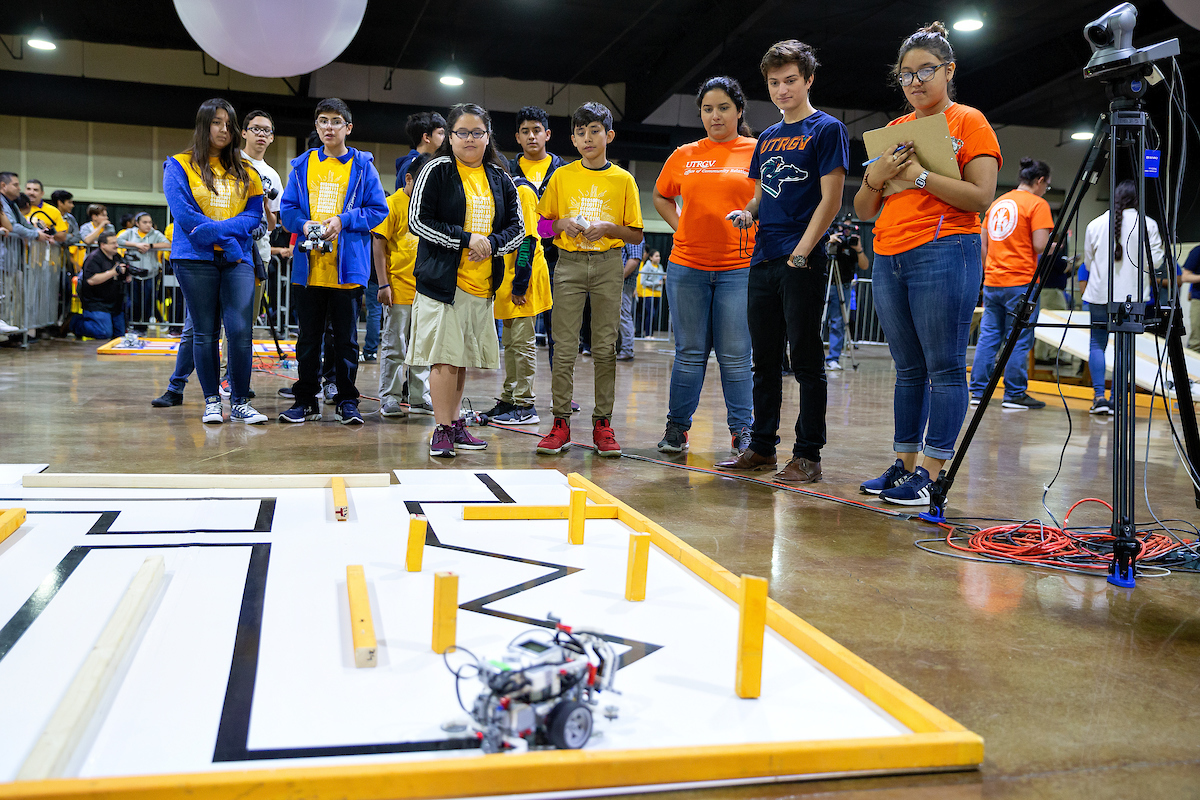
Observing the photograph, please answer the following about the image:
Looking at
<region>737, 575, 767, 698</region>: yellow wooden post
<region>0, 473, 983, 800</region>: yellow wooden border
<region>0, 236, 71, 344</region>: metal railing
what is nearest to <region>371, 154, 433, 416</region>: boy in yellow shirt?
<region>737, 575, 767, 698</region>: yellow wooden post

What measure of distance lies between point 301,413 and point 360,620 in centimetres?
315

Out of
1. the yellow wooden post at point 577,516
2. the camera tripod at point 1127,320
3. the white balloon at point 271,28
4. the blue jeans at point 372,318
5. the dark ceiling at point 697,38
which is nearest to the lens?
the camera tripod at point 1127,320

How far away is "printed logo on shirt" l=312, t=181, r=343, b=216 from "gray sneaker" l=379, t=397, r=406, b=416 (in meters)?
1.07

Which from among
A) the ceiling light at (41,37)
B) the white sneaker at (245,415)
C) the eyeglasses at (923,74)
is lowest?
the white sneaker at (245,415)

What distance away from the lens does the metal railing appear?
8122 millimetres

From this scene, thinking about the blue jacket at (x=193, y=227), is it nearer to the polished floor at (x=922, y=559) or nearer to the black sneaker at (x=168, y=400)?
the polished floor at (x=922, y=559)

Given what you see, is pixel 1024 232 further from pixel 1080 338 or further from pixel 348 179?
pixel 348 179

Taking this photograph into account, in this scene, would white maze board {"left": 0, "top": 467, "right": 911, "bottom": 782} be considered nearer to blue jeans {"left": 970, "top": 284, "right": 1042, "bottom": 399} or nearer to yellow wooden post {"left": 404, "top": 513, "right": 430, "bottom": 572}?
yellow wooden post {"left": 404, "top": 513, "right": 430, "bottom": 572}

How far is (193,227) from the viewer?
407 centimetres

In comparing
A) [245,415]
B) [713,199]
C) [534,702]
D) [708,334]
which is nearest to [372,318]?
[245,415]

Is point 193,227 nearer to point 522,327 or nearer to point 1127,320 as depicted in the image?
point 522,327

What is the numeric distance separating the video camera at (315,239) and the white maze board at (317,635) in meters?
1.84

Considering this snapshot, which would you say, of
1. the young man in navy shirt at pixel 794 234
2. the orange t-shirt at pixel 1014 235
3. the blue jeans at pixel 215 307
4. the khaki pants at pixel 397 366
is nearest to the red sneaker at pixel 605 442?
the young man in navy shirt at pixel 794 234

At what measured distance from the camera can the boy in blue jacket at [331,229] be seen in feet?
14.2
